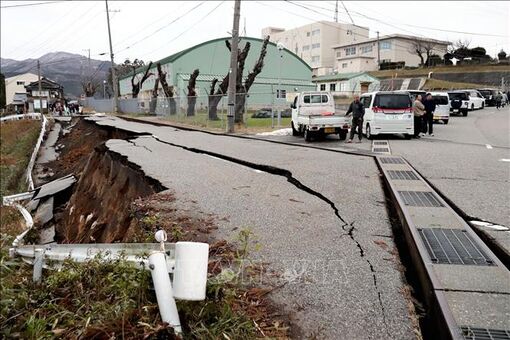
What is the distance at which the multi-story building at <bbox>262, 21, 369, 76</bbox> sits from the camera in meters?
93.7

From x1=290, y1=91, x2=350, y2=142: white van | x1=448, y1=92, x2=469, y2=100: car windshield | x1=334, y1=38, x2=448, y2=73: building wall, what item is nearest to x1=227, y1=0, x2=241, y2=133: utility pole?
x1=290, y1=91, x2=350, y2=142: white van

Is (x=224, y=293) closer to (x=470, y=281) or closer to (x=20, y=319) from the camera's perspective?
(x=20, y=319)

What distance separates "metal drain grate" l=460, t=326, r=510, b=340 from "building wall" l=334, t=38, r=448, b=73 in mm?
83711

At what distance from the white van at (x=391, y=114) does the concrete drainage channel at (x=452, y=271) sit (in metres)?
10.5

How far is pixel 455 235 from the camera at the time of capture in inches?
198

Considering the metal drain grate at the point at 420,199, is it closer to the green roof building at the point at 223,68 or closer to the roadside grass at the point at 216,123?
the roadside grass at the point at 216,123

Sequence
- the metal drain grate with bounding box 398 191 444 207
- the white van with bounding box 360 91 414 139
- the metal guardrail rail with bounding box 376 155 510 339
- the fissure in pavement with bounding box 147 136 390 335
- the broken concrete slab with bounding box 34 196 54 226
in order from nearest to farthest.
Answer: the metal guardrail rail with bounding box 376 155 510 339 → the fissure in pavement with bounding box 147 136 390 335 → the metal drain grate with bounding box 398 191 444 207 → the broken concrete slab with bounding box 34 196 54 226 → the white van with bounding box 360 91 414 139

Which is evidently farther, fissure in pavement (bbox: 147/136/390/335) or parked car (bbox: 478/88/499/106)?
parked car (bbox: 478/88/499/106)

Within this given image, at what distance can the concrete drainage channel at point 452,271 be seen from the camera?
301cm

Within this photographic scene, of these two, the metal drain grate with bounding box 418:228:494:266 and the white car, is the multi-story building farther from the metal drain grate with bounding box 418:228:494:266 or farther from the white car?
the metal drain grate with bounding box 418:228:494:266

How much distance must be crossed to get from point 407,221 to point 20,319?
433cm

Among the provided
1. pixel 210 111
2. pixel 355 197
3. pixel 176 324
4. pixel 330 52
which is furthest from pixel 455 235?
pixel 330 52

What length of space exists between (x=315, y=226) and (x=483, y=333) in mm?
2536

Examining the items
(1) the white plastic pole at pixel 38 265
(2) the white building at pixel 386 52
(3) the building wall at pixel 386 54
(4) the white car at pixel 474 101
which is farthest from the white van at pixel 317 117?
(3) the building wall at pixel 386 54
